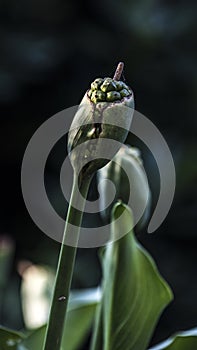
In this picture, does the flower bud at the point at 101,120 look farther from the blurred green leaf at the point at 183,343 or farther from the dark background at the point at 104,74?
the dark background at the point at 104,74

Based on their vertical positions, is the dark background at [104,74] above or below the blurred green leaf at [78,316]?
above

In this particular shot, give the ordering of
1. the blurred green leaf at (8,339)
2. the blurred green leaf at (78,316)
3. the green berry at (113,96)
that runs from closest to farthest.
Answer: the green berry at (113,96)
the blurred green leaf at (8,339)
the blurred green leaf at (78,316)

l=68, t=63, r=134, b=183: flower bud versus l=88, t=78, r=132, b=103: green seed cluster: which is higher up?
l=88, t=78, r=132, b=103: green seed cluster

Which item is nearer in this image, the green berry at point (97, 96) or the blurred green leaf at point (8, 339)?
the green berry at point (97, 96)

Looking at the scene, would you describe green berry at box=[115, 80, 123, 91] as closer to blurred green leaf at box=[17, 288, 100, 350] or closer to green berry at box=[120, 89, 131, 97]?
green berry at box=[120, 89, 131, 97]

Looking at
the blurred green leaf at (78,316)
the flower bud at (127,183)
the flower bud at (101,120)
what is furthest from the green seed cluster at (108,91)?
the blurred green leaf at (78,316)

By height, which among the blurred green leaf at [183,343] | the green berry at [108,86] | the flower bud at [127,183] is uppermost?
the flower bud at [127,183]

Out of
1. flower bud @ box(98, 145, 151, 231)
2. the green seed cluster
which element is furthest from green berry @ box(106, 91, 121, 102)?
flower bud @ box(98, 145, 151, 231)

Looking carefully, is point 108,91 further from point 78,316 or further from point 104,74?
point 104,74
